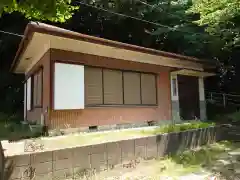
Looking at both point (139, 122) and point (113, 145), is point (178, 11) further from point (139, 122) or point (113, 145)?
point (113, 145)

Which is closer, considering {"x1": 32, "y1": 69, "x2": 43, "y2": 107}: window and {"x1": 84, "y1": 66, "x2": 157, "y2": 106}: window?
{"x1": 84, "y1": 66, "x2": 157, "y2": 106}: window

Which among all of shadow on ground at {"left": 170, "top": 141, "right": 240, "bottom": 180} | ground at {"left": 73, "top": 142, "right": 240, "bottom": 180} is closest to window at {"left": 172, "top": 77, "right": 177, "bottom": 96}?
shadow on ground at {"left": 170, "top": 141, "right": 240, "bottom": 180}

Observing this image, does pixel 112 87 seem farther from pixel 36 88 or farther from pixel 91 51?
pixel 36 88

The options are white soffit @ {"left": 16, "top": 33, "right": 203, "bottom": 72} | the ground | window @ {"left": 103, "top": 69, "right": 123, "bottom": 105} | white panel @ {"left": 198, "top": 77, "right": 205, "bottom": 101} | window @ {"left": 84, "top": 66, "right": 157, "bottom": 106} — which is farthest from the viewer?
white panel @ {"left": 198, "top": 77, "right": 205, "bottom": 101}

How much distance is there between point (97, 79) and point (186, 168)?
4.50m

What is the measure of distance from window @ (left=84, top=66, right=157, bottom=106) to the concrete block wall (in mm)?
3063

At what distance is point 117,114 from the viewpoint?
924 centimetres

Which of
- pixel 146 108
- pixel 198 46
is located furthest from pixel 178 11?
pixel 146 108

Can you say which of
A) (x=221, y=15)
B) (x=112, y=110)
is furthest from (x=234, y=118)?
(x=112, y=110)

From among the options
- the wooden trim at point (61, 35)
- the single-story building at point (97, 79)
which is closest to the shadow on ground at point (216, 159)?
the single-story building at point (97, 79)

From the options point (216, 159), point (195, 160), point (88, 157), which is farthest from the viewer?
point (216, 159)

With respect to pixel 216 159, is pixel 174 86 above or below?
above

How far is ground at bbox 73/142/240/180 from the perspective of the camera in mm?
4984

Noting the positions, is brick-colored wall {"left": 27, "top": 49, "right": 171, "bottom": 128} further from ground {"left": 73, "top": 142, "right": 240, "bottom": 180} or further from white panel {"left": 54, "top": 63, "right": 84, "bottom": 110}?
ground {"left": 73, "top": 142, "right": 240, "bottom": 180}
